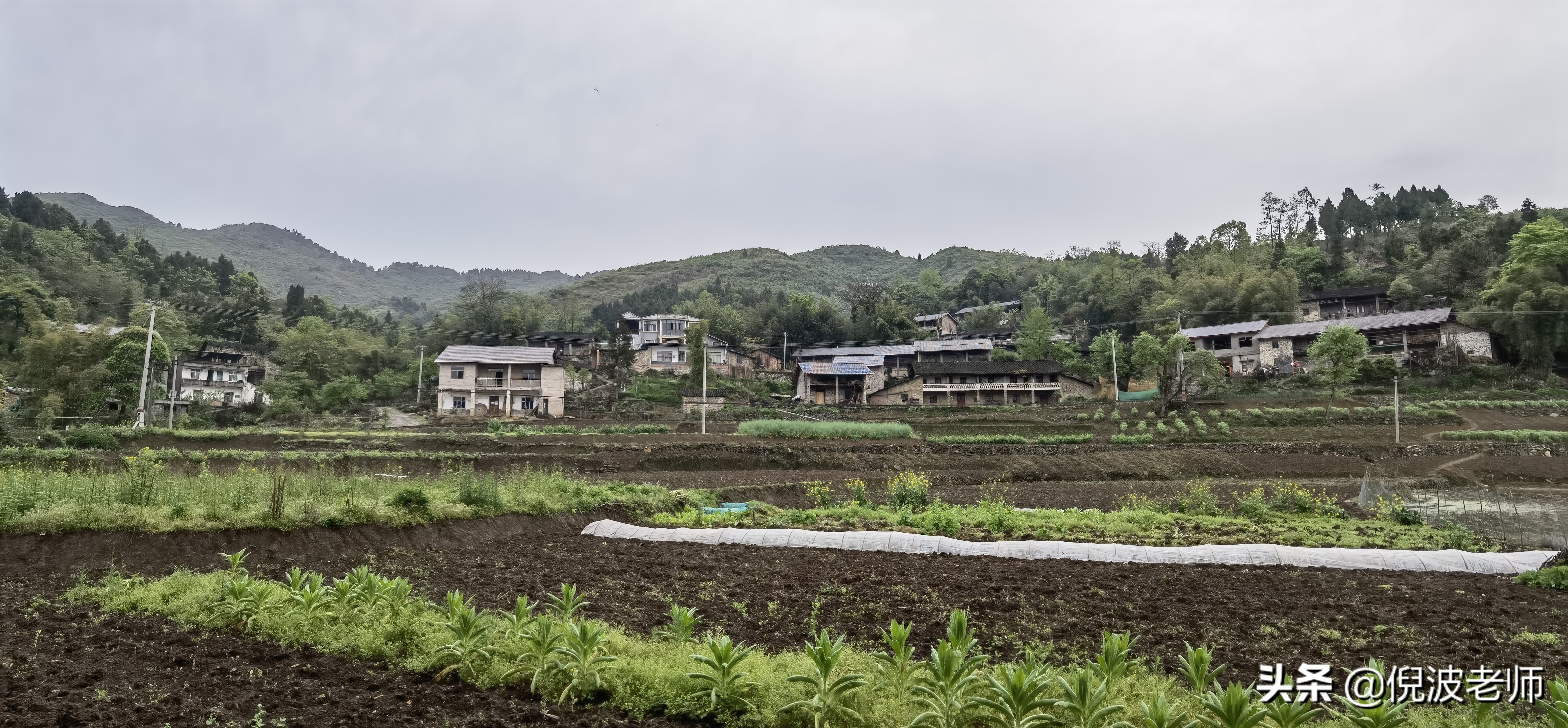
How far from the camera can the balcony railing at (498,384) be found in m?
59.7

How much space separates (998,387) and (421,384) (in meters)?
45.2

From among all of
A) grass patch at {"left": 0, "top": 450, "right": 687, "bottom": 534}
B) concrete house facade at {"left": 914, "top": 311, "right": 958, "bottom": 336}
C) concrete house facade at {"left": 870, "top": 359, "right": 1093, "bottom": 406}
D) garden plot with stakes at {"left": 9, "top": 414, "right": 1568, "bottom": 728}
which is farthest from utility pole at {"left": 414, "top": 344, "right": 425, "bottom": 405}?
concrete house facade at {"left": 914, "top": 311, "right": 958, "bottom": 336}

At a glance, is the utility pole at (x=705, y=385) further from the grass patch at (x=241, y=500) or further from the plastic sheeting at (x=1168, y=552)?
the plastic sheeting at (x=1168, y=552)

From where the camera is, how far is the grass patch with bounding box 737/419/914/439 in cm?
4131

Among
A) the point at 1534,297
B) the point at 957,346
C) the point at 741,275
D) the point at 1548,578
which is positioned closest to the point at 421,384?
the point at 957,346

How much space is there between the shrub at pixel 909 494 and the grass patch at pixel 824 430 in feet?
70.9

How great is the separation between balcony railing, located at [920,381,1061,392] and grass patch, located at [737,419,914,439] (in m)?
20.5

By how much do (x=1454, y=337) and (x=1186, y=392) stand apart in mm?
19309

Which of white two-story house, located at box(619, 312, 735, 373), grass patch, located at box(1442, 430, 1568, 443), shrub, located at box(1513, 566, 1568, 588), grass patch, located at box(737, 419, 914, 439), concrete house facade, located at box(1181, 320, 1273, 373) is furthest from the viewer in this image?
white two-story house, located at box(619, 312, 735, 373)

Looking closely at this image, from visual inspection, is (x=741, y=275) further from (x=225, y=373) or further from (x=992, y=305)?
(x=225, y=373)

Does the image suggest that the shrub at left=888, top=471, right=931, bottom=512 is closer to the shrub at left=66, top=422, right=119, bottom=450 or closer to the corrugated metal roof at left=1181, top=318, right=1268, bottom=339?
the shrub at left=66, top=422, right=119, bottom=450

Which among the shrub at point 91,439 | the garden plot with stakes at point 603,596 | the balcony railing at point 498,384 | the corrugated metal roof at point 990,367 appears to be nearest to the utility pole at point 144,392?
the shrub at point 91,439

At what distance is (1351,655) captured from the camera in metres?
6.32

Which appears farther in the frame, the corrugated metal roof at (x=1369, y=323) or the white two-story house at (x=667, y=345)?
the white two-story house at (x=667, y=345)
